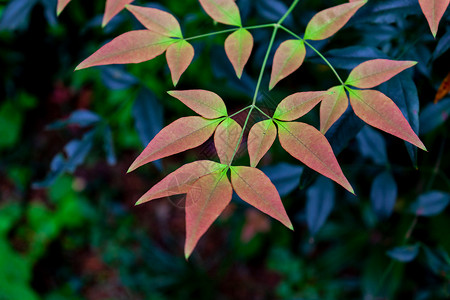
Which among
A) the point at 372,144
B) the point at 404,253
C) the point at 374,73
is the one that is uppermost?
the point at 374,73

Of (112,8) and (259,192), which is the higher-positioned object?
(112,8)

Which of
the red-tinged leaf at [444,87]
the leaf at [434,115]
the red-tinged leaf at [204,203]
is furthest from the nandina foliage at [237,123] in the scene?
the leaf at [434,115]

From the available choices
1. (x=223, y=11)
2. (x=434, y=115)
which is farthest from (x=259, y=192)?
(x=434, y=115)

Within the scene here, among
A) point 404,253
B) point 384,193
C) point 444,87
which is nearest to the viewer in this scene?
point 444,87

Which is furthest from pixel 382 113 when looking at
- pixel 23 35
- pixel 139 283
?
pixel 139 283

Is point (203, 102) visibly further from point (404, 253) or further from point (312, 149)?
point (404, 253)

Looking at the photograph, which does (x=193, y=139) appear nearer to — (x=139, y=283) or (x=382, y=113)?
(x=382, y=113)
